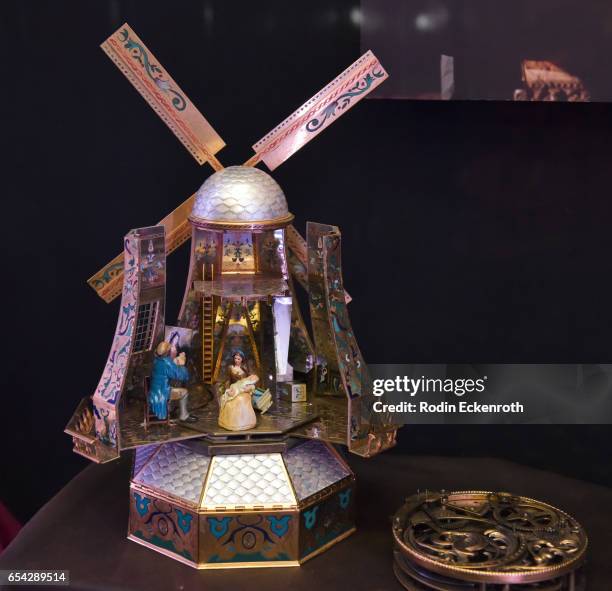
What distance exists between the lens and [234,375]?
21.7 ft

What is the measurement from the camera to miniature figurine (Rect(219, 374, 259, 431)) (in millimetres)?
6461

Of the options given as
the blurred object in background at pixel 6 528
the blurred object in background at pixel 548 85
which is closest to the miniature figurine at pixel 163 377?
the blurred object in background at pixel 6 528

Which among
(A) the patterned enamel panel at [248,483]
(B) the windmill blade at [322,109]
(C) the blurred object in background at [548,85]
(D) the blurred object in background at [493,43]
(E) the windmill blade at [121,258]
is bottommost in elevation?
(A) the patterned enamel panel at [248,483]

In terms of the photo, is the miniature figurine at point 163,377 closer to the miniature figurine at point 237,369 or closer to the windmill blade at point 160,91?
the miniature figurine at point 237,369

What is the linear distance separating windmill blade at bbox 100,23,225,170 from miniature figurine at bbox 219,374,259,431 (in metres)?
1.29

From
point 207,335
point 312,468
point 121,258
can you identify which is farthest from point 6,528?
point 312,468

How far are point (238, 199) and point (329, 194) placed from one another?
1837mm

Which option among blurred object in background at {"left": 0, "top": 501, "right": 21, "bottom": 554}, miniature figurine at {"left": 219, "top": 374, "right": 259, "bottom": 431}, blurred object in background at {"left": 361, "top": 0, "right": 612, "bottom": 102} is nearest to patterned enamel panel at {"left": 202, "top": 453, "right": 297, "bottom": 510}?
miniature figurine at {"left": 219, "top": 374, "right": 259, "bottom": 431}

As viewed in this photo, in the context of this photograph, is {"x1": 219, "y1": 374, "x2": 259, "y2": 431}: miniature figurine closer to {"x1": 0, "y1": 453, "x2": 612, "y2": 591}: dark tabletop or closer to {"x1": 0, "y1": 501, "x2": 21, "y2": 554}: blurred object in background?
{"x1": 0, "y1": 453, "x2": 612, "y2": 591}: dark tabletop

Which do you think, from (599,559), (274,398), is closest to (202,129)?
(274,398)

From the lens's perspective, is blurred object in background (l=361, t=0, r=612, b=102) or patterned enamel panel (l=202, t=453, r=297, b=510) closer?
patterned enamel panel (l=202, t=453, r=297, b=510)

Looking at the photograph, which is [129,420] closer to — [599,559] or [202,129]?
[202,129]

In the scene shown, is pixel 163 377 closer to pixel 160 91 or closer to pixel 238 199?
pixel 238 199

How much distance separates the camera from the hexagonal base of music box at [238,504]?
6215 millimetres
